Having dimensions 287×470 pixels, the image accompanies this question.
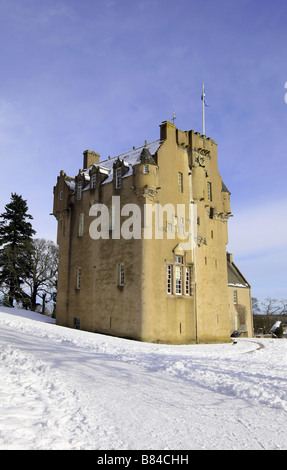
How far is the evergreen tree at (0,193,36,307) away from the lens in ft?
139

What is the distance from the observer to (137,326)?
78.6ft

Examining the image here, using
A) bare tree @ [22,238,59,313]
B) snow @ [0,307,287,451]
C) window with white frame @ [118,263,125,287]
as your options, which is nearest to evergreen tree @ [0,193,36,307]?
bare tree @ [22,238,59,313]

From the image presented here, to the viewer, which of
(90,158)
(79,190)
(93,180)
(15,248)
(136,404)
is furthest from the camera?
(15,248)

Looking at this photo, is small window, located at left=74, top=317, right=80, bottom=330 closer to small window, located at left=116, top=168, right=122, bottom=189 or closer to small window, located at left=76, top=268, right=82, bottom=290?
small window, located at left=76, top=268, right=82, bottom=290

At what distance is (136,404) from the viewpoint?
24.5 ft

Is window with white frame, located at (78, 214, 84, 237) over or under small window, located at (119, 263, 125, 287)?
over

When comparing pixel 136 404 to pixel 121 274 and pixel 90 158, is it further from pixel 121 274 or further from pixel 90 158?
pixel 90 158

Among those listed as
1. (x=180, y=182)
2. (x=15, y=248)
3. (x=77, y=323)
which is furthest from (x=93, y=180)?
(x=15, y=248)

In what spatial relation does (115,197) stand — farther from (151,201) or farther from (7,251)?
(7,251)

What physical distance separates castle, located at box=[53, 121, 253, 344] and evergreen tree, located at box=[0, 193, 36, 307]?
40.1 feet

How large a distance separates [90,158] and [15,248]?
14.9 m
